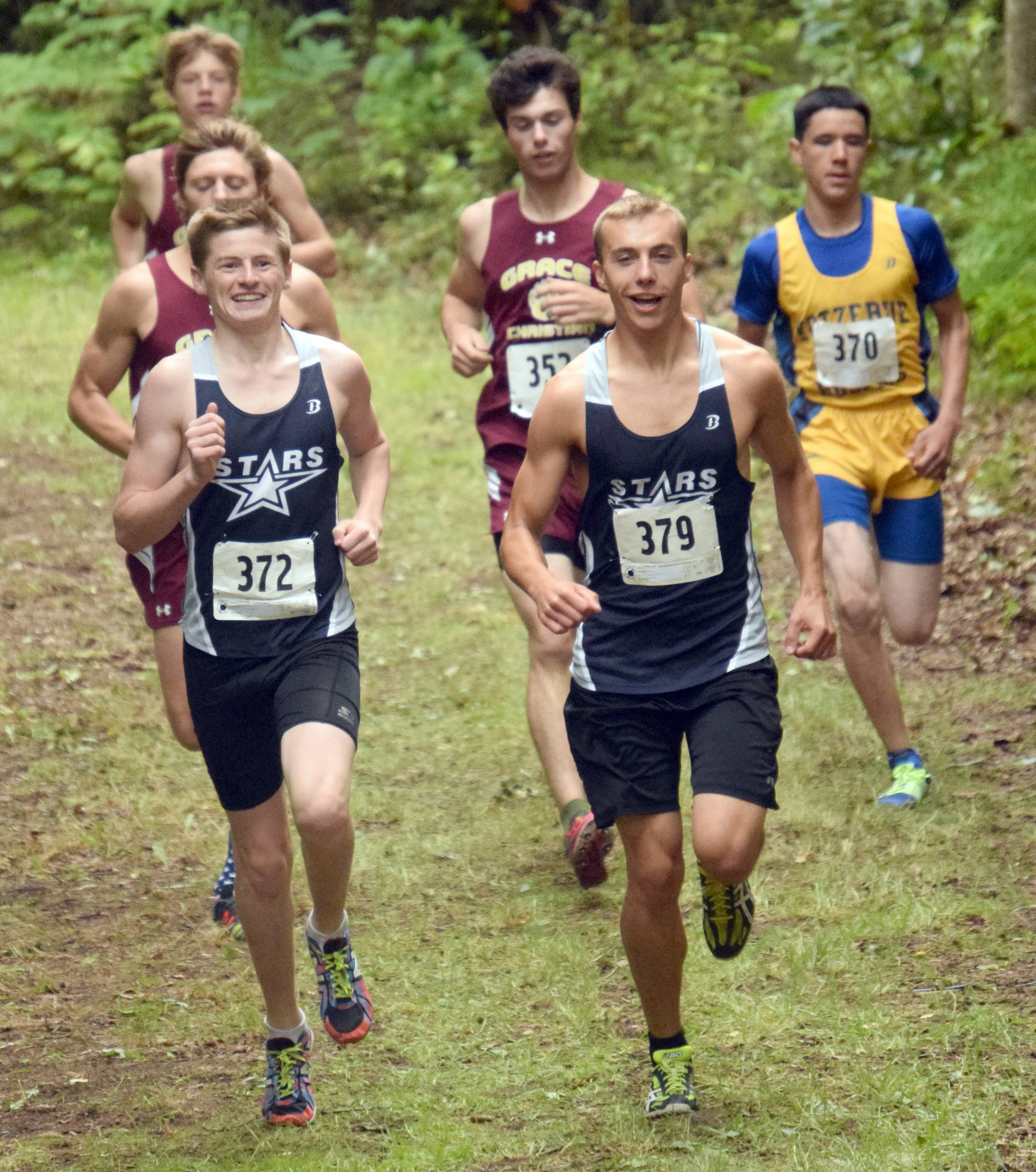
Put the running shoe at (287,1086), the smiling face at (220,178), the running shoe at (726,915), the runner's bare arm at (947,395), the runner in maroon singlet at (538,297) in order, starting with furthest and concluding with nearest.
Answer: the runner's bare arm at (947,395) → the runner in maroon singlet at (538,297) → the smiling face at (220,178) → the running shoe at (287,1086) → the running shoe at (726,915)

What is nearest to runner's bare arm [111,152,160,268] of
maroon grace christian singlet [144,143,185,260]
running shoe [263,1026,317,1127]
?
maroon grace christian singlet [144,143,185,260]

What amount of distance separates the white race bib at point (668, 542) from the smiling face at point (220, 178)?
1.71 meters

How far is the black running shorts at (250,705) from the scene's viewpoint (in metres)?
3.93

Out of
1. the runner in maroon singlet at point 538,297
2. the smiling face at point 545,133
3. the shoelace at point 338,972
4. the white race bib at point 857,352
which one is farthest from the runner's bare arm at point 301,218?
the shoelace at point 338,972

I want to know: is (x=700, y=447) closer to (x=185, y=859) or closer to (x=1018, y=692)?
(x=185, y=859)

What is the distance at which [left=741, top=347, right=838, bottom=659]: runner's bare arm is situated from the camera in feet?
12.7

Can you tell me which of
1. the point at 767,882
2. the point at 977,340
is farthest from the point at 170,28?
the point at 767,882

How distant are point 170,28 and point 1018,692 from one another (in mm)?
13836

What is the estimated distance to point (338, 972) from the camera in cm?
414

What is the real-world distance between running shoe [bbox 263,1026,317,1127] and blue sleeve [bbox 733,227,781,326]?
3159 millimetres

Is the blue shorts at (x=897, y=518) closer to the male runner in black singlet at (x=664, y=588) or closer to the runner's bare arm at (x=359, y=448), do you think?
the male runner in black singlet at (x=664, y=588)

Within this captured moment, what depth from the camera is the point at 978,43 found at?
11.5 m

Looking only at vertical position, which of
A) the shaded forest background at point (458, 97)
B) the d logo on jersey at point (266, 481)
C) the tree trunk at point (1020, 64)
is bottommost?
the d logo on jersey at point (266, 481)

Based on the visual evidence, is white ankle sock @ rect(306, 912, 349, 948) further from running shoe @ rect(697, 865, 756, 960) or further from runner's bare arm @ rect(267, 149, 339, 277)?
runner's bare arm @ rect(267, 149, 339, 277)
